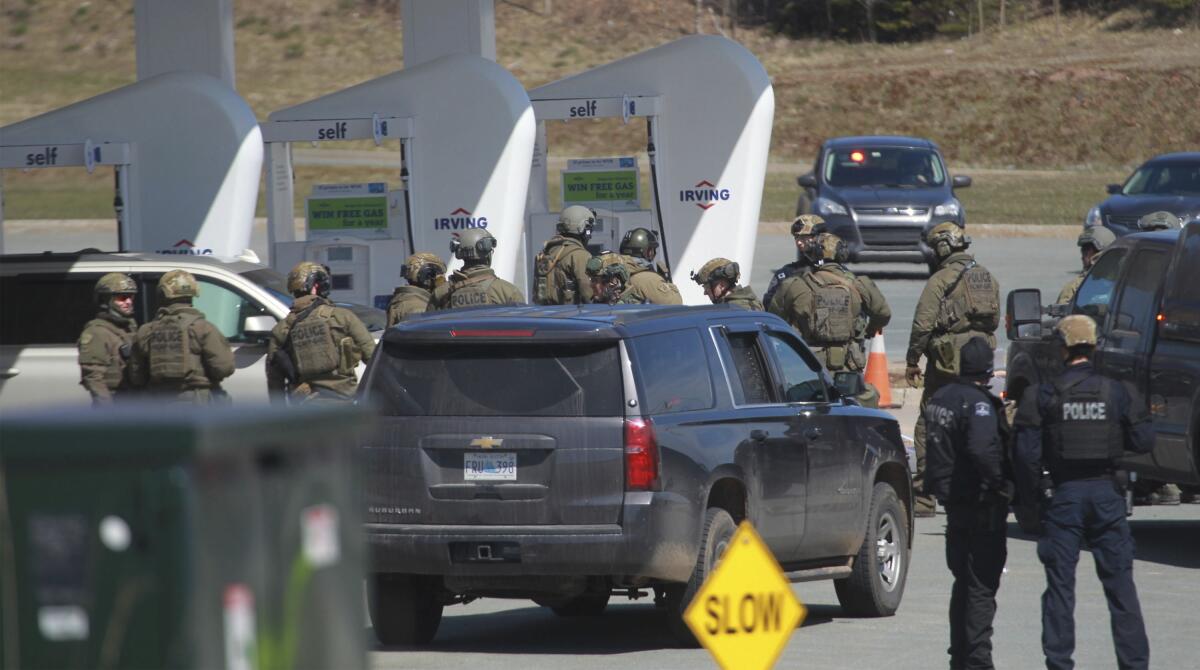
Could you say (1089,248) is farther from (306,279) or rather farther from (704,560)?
(704,560)

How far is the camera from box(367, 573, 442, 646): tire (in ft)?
31.0

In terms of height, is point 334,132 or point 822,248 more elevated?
point 334,132

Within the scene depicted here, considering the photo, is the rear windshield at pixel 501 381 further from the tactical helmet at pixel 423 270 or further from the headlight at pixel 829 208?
the headlight at pixel 829 208

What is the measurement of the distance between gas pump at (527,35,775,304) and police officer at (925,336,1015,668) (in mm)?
11332

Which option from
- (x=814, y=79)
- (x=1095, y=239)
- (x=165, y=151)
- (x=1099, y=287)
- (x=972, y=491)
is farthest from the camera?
(x=814, y=79)

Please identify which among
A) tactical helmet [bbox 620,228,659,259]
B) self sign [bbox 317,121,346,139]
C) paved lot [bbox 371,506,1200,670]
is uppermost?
self sign [bbox 317,121,346,139]

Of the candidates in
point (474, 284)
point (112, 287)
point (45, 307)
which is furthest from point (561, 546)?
point (45, 307)

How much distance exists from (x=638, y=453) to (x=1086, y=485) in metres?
1.95

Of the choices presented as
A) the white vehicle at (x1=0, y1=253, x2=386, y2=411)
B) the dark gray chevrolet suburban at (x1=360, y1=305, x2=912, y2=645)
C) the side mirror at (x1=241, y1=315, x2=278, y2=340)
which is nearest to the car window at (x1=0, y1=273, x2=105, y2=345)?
the white vehicle at (x1=0, y1=253, x2=386, y2=411)

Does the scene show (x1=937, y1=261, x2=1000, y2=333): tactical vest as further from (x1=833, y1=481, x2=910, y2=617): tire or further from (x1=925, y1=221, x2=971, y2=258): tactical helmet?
(x1=833, y1=481, x2=910, y2=617): tire

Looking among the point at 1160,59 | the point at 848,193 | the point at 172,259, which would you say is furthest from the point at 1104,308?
the point at 1160,59

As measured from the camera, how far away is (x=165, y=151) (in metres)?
17.5

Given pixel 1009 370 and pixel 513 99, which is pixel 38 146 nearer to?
pixel 513 99

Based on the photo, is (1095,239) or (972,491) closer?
(972,491)
